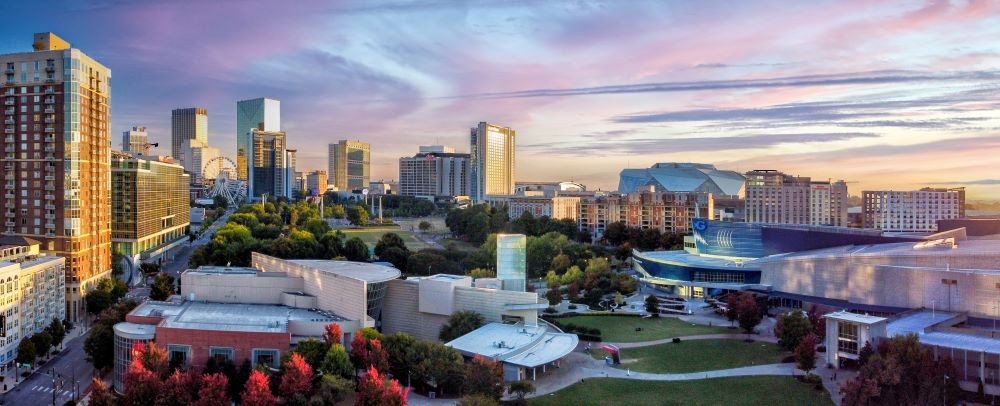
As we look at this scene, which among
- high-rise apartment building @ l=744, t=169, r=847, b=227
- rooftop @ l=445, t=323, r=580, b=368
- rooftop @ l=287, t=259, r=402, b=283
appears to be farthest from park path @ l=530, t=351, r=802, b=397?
high-rise apartment building @ l=744, t=169, r=847, b=227

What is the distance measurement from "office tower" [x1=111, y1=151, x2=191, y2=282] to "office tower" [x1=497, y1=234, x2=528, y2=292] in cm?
4330

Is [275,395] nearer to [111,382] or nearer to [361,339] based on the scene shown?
[361,339]

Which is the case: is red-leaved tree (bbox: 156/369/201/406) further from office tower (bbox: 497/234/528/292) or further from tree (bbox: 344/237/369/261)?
tree (bbox: 344/237/369/261)

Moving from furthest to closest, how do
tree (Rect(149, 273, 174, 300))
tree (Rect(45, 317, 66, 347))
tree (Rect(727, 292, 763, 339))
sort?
tree (Rect(149, 273, 174, 300)) < tree (Rect(727, 292, 763, 339)) < tree (Rect(45, 317, 66, 347))

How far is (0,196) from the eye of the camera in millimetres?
52781

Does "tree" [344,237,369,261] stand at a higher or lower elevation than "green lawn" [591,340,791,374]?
higher

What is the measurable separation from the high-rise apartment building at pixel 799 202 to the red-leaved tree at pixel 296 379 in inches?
3619

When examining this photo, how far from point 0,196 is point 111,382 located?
26.9 metres

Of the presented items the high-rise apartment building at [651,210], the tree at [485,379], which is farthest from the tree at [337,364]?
the high-rise apartment building at [651,210]

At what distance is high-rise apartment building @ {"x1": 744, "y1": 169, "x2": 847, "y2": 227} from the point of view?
340 ft

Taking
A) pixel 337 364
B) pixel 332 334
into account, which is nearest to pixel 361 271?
pixel 332 334

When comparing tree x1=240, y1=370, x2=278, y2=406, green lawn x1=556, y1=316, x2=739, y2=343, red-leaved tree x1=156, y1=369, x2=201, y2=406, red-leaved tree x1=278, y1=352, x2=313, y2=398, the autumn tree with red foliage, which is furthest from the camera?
green lawn x1=556, y1=316, x2=739, y2=343

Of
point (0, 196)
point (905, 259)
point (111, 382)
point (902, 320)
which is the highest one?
point (0, 196)

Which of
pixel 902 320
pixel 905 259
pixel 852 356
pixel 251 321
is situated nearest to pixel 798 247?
pixel 905 259
